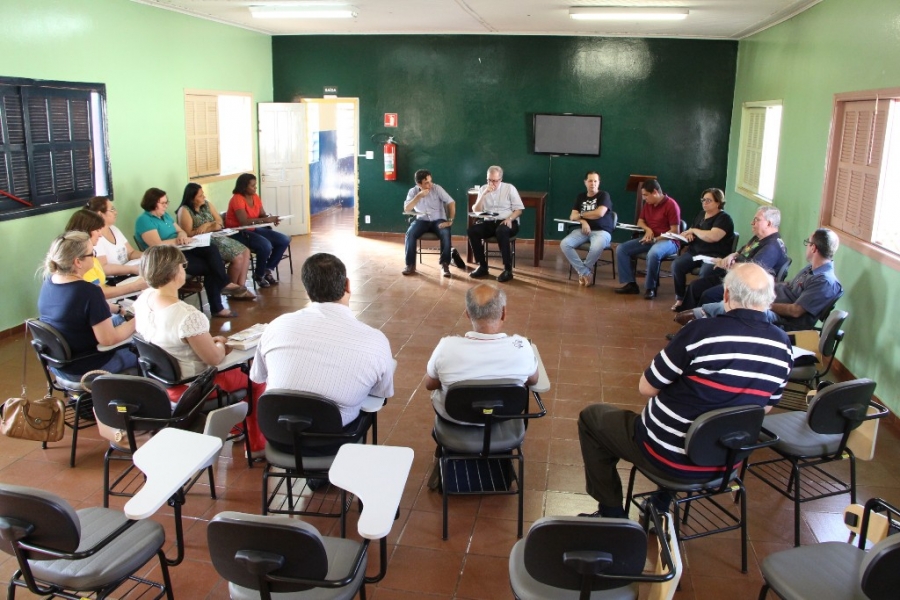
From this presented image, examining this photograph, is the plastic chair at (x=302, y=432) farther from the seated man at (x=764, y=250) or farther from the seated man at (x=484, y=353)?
the seated man at (x=764, y=250)

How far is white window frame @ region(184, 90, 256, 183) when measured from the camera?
8.87 m

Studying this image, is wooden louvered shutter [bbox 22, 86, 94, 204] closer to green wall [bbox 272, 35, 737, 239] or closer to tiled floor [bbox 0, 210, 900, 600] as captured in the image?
tiled floor [bbox 0, 210, 900, 600]

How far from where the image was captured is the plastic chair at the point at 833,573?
6.59 feet

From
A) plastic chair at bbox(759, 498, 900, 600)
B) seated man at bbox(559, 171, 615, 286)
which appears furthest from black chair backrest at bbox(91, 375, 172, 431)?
seated man at bbox(559, 171, 615, 286)

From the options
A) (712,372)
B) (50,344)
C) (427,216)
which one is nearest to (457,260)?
(427,216)

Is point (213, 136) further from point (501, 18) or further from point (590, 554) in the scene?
point (590, 554)

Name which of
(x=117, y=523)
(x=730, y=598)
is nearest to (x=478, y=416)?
(x=730, y=598)

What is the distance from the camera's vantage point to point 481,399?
10.2 feet

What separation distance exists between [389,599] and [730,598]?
136 cm

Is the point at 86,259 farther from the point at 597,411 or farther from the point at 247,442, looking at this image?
the point at 597,411

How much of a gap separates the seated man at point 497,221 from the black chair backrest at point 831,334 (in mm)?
4408

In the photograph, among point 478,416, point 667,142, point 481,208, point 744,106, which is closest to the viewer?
point 478,416

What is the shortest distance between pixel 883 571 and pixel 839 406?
3.99 ft

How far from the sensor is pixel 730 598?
2.94 m
